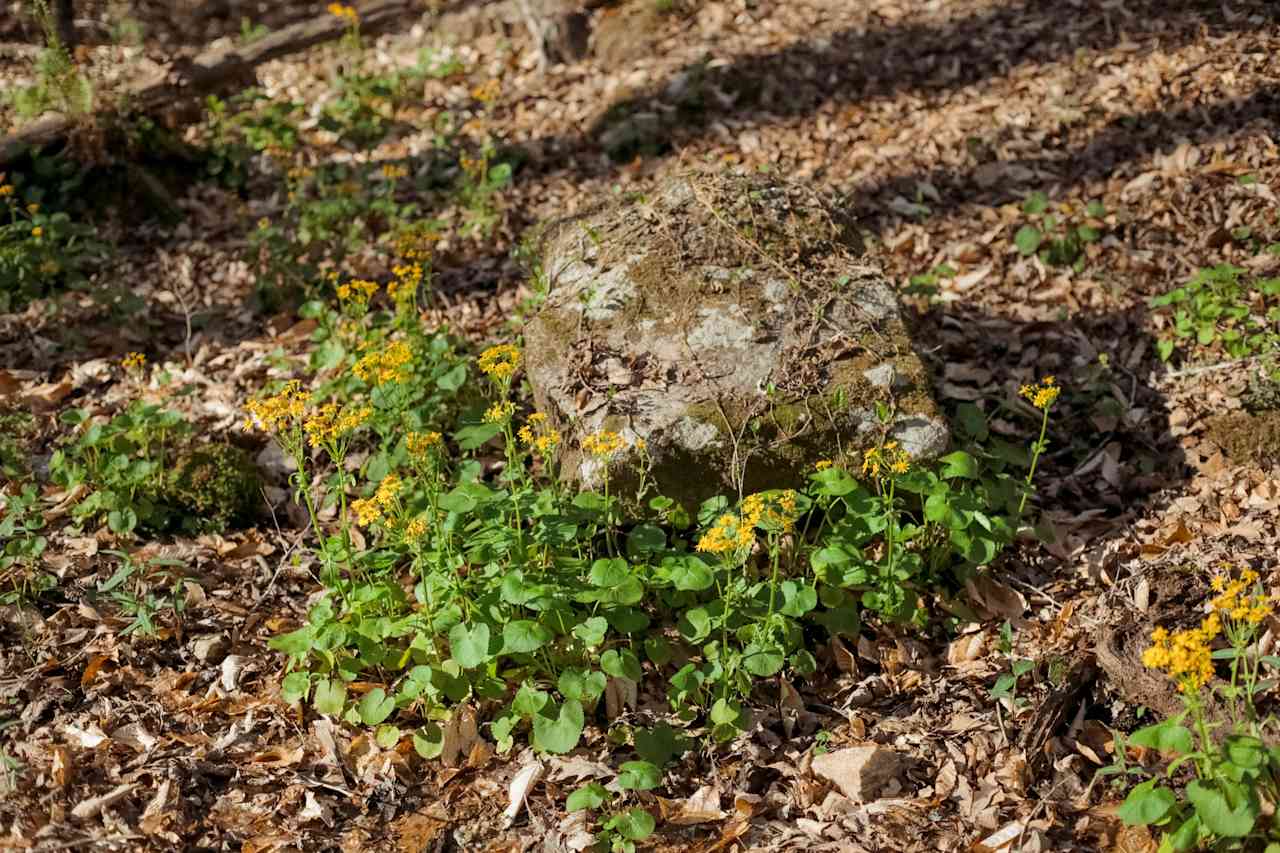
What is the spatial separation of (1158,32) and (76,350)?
7032 mm

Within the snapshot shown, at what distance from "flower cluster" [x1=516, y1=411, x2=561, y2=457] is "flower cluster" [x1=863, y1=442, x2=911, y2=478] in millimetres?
1170

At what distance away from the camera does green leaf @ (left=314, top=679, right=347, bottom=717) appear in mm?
3725

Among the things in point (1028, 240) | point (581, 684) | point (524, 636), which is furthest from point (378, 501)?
point (1028, 240)

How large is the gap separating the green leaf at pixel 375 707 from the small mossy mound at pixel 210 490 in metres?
1.46

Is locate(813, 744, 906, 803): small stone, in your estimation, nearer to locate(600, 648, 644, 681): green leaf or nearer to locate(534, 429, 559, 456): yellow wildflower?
locate(600, 648, 644, 681): green leaf

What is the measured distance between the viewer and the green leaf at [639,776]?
334cm

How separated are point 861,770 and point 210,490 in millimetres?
3022

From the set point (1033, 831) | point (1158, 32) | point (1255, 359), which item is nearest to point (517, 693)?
point (1033, 831)

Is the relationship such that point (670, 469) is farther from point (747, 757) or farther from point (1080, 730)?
point (1080, 730)

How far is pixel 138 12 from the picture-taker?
10.4 metres

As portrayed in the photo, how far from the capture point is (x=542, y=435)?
170 inches

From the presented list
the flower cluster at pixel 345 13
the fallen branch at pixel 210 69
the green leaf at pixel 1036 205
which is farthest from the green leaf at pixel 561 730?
the flower cluster at pixel 345 13

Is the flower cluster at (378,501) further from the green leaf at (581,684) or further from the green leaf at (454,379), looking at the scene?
the green leaf at (454,379)

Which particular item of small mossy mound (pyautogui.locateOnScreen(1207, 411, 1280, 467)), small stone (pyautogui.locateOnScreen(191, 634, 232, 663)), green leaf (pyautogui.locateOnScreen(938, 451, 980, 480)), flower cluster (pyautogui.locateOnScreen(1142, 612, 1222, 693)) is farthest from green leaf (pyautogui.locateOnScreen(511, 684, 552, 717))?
small mossy mound (pyautogui.locateOnScreen(1207, 411, 1280, 467))
